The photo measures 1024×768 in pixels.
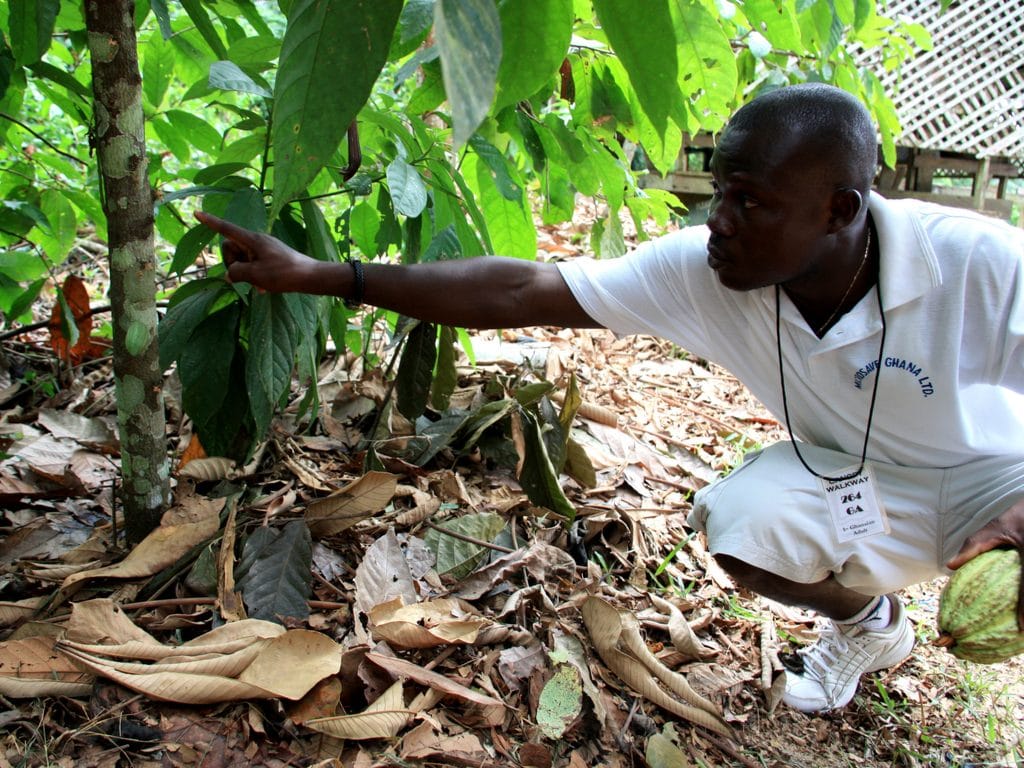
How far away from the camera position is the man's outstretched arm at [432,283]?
1293 mm

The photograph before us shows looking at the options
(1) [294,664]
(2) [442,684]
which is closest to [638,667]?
(2) [442,684]

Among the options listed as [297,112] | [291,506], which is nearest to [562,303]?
[291,506]

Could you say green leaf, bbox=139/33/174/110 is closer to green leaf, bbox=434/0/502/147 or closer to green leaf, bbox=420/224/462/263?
green leaf, bbox=420/224/462/263

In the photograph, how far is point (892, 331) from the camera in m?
1.58

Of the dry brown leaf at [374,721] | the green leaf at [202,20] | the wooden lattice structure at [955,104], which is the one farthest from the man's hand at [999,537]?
the wooden lattice structure at [955,104]

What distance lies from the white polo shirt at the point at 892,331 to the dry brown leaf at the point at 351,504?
0.53m

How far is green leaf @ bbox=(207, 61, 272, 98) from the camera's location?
1264 mm

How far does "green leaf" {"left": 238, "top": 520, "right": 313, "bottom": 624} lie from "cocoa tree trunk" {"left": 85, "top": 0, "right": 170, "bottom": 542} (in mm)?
187

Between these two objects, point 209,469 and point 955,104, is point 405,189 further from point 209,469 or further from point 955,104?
point 955,104

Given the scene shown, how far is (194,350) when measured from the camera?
143cm

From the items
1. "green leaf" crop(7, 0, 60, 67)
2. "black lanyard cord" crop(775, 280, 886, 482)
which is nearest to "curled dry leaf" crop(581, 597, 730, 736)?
"black lanyard cord" crop(775, 280, 886, 482)

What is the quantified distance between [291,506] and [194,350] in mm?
431

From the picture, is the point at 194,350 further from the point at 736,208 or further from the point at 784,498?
the point at 784,498

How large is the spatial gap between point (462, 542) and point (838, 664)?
2.66 ft
